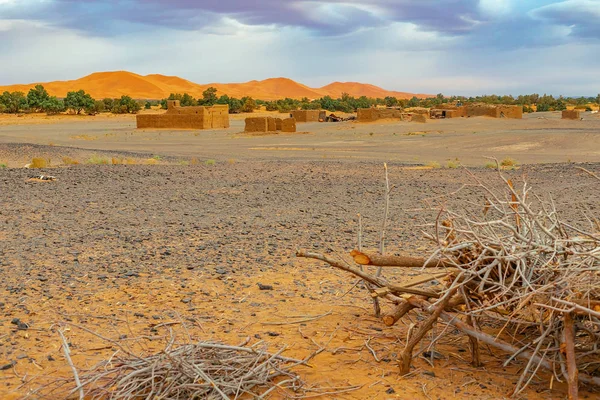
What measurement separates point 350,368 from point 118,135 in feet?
146

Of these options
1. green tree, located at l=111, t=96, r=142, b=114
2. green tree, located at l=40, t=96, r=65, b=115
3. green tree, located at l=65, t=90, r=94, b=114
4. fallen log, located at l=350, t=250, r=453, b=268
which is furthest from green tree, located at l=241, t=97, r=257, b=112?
fallen log, located at l=350, t=250, r=453, b=268

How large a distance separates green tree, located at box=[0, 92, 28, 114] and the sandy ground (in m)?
33.2

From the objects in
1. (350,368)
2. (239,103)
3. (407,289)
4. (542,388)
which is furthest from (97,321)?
(239,103)

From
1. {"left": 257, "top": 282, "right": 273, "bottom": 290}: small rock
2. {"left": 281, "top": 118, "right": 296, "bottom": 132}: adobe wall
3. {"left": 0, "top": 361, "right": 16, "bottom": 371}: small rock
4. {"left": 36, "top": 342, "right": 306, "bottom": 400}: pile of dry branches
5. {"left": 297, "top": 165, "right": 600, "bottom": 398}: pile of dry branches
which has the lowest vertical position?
{"left": 281, "top": 118, "right": 296, "bottom": 132}: adobe wall

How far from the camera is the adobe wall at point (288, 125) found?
4803 cm

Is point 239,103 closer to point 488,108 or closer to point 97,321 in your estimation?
point 488,108

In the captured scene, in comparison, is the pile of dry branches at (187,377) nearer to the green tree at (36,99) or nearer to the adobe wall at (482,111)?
the adobe wall at (482,111)

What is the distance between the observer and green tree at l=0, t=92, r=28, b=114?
254ft

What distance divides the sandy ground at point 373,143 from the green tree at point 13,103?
33.2m

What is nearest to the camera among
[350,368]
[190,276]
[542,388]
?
[542,388]

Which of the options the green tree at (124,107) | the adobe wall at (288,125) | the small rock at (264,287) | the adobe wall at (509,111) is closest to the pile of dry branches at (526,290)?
the small rock at (264,287)

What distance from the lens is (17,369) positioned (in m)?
4.88

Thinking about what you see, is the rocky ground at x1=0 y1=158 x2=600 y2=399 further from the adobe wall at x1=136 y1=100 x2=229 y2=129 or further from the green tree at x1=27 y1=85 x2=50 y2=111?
the green tree at x1=27 y1=85 x2=50 y2=111

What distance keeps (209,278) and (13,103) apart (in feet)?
258
